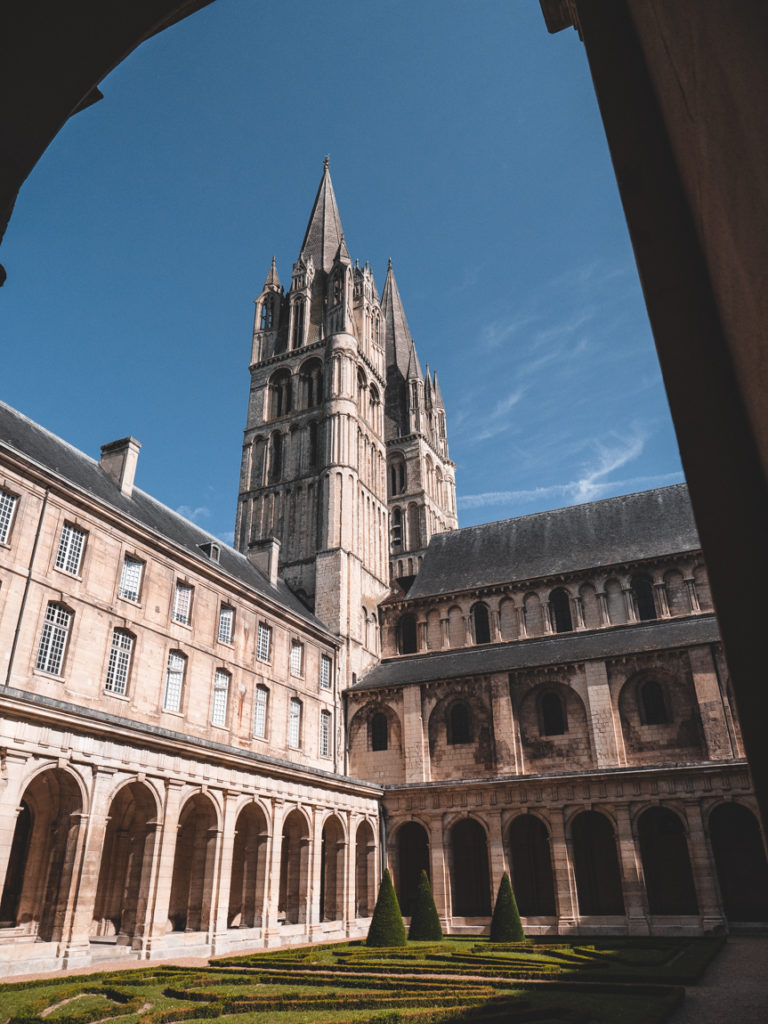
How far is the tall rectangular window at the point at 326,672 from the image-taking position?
34656 millimetres

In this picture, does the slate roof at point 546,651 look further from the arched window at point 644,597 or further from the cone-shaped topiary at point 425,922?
the cone-shaped topiary at point 425,922

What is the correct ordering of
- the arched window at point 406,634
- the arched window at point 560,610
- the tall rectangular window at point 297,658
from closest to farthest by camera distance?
the tall rectangular window at point 297,658 → the arched window at point 560,610 → the arched window at point 406,634

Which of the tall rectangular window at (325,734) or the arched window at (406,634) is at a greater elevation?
the arched window at (406,634)

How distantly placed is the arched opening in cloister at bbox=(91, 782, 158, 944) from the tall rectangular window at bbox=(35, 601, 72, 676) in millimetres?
4193

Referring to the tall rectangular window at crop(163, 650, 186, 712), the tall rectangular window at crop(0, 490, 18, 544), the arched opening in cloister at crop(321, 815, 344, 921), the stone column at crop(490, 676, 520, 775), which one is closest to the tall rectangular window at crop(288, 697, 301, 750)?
the arched opening in cloister at crop(321, 815, 344, 921)

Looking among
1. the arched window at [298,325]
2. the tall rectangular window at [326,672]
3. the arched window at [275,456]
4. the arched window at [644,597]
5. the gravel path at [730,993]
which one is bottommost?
the gravel path at [730,993]

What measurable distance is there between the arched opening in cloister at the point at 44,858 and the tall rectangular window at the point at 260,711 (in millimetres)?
10063

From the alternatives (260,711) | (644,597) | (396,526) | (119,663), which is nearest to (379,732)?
(260,711)

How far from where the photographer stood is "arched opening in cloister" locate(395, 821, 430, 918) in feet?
98.6

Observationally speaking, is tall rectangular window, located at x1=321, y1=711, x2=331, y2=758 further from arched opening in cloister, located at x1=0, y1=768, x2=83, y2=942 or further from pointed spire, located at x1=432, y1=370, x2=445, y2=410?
pointed spire, located at x1=432, y1=370, x2=445, y2=410

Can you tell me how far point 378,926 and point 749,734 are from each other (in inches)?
917

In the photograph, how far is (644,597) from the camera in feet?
113

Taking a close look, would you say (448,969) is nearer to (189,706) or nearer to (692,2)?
(189,706)

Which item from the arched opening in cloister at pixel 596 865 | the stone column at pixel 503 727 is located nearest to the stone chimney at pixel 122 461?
the stone column at pixel 503 727
